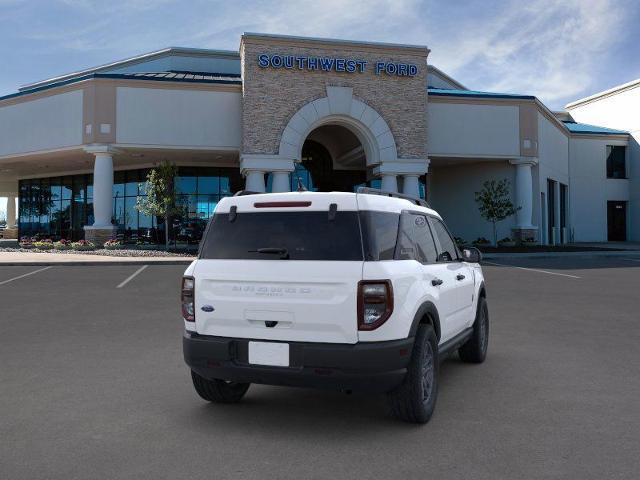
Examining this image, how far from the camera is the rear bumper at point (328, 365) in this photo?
4.07 m

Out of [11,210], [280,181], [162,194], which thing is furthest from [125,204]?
[11,210]

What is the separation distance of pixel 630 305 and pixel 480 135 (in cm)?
2091

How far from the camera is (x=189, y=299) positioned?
182 inches

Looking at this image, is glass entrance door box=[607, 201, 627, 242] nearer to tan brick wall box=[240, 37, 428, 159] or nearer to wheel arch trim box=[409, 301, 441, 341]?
tan brick wall box=[240, 37, 428, 159]

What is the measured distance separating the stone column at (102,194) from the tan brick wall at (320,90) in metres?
6.86

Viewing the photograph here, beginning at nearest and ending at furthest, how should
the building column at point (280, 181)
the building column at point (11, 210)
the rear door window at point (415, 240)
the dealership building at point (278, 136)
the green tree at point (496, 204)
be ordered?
the rear door window at point (415, 240)
the building column at point (280, 181)
the dealership building at point (278, 136)
the green tree at point (496, 204)
the building column at point (11, 210)

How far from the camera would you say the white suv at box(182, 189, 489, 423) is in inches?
162

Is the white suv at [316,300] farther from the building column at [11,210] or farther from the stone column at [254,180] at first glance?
the building column at [11,210]

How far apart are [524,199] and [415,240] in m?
28.3

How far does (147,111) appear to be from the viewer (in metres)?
27.8

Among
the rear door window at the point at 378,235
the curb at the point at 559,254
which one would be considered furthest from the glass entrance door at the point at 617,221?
the rear door window at the point at 378,235

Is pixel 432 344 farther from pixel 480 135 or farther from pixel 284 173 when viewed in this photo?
pixel 480 135

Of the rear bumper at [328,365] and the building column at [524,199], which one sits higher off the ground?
the building column at [524,199]

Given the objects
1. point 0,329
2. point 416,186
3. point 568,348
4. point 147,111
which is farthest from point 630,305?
point 147,111
